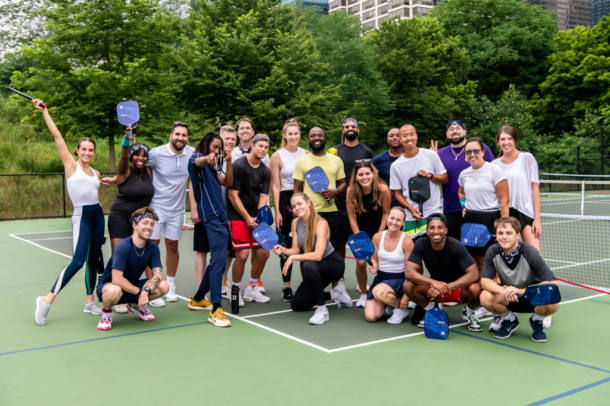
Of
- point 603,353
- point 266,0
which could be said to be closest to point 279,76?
point 266,0

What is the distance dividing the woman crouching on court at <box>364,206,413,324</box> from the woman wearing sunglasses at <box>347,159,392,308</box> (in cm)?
31

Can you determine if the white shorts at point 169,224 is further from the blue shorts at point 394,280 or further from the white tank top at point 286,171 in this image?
the blue shorts at point 394,280

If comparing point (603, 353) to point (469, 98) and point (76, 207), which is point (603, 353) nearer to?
point (76, 207)

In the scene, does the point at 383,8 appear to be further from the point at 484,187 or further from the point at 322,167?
the point at 484,187

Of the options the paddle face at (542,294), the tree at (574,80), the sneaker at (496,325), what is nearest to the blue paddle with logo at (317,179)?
the sneaker at (496,325)

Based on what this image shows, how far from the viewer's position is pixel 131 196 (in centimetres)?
593

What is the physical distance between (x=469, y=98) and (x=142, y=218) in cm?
3250

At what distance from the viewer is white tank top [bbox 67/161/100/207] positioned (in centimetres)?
555

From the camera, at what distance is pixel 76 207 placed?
5.64 m

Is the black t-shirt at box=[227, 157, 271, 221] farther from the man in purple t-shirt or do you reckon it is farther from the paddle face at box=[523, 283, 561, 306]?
the paddle face at box=[523, 283, 561, 306]

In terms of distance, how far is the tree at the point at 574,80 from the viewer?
38.5 metres

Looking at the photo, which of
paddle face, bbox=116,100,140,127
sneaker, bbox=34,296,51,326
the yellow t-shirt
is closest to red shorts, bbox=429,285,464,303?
the yellow t-shirt

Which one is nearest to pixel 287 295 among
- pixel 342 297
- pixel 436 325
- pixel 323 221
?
pixel 342 297

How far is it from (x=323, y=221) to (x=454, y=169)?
1.59 metres
